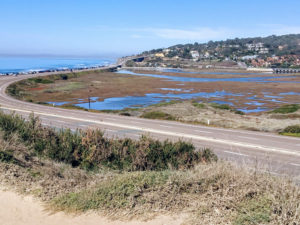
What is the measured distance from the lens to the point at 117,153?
13.6 meters

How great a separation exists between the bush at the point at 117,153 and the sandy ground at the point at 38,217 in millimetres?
4497

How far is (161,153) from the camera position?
13797mm

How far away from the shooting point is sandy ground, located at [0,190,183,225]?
7680mm

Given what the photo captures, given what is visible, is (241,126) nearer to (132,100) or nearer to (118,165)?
(118,165)

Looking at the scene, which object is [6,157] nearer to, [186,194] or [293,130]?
[186,194]

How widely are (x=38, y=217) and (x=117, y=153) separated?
19.2ft

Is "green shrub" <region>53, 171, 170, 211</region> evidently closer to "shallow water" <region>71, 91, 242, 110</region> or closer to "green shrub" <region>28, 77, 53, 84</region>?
"shallow water" <region>71, 91, 242, 110</region>

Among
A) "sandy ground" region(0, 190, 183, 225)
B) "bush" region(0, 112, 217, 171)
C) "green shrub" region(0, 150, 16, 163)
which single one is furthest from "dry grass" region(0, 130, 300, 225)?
"bush" region(0, 112, 217, 171)

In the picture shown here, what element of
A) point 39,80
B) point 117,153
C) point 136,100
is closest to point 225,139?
point 117,153

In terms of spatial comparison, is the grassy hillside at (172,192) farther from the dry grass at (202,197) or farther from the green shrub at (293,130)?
the green shrub at (293,130)

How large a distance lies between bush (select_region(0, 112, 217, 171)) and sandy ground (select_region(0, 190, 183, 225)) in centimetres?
450

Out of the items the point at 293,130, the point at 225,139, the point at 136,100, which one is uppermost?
the point at 225,139

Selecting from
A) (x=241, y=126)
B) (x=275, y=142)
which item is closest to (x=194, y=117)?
(x=241, y=126)

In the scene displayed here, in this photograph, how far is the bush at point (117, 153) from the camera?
43.3ft
